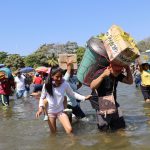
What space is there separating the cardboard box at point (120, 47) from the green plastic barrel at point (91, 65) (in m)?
0.34

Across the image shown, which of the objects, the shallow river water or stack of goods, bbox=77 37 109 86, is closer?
the shallow river water

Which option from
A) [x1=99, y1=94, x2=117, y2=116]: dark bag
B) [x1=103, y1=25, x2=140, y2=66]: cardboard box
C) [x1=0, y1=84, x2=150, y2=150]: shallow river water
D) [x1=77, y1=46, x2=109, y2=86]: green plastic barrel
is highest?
[x1=103, y1=25, x2=140, y2=66]: cardboard box

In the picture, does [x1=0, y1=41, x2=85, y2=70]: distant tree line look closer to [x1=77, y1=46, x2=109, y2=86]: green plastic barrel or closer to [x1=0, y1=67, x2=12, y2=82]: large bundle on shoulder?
[x1=0, y1=67, x2=12, y2=82]: large bundle on shoulder

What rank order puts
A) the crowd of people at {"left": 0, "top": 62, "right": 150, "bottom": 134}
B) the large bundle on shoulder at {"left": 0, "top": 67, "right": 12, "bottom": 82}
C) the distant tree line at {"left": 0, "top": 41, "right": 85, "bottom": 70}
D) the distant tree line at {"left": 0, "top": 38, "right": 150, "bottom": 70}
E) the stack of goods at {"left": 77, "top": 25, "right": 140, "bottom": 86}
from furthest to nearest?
the distant tree line at {"left": 0, "top": 41, "right": 85, "bottom": 70} < the distant tree line at {"left": 0, "top": 38, "right": 150, "bottom": 70} < the large bundle on shoulder at {"left": 0, "top": 67, "right": 12, "bottom": 82} < the crowd of people at {"left": 0, "top": 62, "right": 150, "bottom": 134} < the stack of goods at {"left": 77, "top": 25, "right": 140, "bottom": 86}

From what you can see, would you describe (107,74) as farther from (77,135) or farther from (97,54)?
(77,135)

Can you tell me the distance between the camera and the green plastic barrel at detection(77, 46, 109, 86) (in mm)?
7723

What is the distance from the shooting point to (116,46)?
23.7 feet

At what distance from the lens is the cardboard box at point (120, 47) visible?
717cm

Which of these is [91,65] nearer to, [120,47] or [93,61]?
[93,61]

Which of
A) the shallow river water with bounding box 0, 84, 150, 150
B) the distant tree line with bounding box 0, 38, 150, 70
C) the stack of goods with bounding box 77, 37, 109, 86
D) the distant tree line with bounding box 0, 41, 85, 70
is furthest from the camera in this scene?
the distant tree line with bounding box 0, 41, 85, 70

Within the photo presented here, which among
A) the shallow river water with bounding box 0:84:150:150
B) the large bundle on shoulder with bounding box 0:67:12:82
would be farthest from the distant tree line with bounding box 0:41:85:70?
the shallow river water with bounding box 0:84:150:150

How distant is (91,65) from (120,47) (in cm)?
94

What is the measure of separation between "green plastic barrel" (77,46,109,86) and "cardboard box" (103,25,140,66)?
0.34 metres

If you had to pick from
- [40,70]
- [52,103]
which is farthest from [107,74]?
[40,70]
